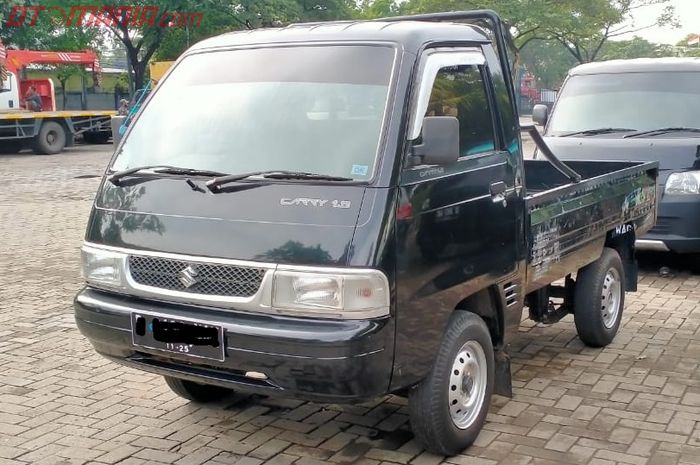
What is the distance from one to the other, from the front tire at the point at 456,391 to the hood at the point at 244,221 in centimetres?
82

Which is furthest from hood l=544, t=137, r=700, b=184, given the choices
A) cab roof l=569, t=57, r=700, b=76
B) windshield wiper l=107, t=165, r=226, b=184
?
windshield wiper l=107, t=165, r=226, b=184

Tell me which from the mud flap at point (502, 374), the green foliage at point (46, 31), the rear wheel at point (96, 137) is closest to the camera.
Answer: the mud flap at point (502, 374)

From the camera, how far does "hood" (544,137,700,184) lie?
321 inches

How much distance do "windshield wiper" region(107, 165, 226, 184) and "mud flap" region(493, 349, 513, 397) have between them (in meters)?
1.82

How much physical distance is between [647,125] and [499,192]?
479cm

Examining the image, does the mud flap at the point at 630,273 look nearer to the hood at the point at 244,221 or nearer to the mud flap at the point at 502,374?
the mud flap at the point at 502,374

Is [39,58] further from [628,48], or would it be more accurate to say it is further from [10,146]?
[628,48]

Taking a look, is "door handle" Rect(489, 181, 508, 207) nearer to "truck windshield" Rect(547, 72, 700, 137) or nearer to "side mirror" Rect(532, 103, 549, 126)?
"truck windshield" Rect(547, 72, 700, 137)

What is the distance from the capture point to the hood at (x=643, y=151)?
8.16 meters

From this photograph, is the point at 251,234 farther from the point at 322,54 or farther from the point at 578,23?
the point at 578,23

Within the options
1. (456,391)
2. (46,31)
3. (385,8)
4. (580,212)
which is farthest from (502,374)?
(385,8)

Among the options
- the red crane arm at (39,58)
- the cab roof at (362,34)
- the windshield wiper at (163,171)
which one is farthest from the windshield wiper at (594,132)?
the red crane arm at (39,58)

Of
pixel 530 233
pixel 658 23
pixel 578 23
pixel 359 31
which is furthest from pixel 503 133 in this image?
pixel 658 23

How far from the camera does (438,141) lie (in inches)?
154
